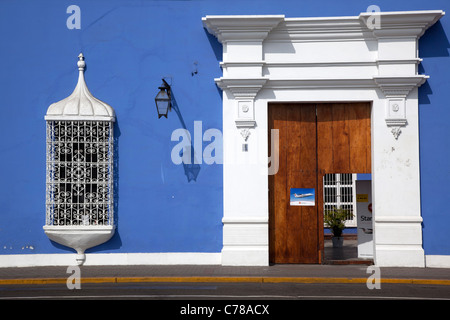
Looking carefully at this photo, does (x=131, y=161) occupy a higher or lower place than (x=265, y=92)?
lower

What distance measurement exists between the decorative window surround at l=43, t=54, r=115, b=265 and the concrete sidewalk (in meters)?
0.84

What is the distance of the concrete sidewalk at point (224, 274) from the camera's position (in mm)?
10469

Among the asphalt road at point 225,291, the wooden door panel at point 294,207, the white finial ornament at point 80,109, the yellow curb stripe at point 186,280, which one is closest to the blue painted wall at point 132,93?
the white finial ornament at point 80,109

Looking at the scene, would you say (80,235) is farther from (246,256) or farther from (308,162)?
(308,162)

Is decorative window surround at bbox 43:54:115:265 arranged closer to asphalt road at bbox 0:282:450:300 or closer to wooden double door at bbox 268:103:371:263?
asphalt road at bbox 0:282:450:300

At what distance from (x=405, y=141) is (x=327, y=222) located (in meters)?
4.88

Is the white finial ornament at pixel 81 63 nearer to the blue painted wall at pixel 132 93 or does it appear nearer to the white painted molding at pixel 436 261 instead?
the blue painted wall at pixel 132 93

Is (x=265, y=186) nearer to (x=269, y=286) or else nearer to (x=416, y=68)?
(x=269, y=286)

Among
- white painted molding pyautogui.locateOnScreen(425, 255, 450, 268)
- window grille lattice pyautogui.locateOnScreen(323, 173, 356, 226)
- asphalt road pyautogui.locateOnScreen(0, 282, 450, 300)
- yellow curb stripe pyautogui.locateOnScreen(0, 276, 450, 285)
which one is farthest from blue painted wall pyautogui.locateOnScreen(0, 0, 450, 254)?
window grille lattice pyautogui.locateOnScreen(323, 173, 356, 226)

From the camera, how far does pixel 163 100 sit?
39.3ft

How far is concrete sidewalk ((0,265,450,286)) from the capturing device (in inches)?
412

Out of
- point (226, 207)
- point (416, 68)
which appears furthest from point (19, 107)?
point (416, 68)

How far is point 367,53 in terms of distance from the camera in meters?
11.9

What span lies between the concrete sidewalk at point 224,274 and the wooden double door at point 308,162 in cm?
52
